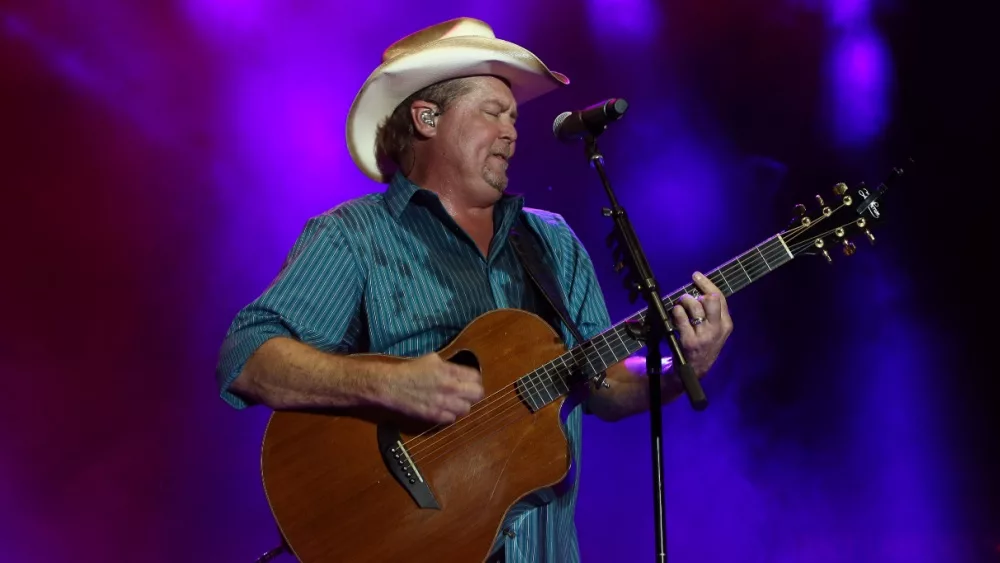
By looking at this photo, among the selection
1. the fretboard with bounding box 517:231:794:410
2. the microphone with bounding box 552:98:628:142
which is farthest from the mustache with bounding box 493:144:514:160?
the fretboard with bounding box 517:231:794:410

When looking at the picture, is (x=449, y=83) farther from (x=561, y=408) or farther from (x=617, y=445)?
(x=617, y=445)

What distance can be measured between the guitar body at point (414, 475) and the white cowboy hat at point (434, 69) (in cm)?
105

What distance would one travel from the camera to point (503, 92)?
10.2 feet

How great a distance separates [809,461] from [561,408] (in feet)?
9.47

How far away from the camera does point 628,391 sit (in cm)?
282

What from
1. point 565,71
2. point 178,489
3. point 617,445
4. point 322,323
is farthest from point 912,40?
point 178,489

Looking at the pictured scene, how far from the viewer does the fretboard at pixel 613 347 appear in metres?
2.50

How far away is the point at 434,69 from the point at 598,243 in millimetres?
2143

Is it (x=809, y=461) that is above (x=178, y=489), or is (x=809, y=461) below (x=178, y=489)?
below

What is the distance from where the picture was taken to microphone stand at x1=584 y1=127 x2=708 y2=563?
2.01 m

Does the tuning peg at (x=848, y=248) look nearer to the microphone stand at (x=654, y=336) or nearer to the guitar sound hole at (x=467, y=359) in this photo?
the microphone stand at (x=654, y=336)

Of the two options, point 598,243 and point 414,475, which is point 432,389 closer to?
point 414,475

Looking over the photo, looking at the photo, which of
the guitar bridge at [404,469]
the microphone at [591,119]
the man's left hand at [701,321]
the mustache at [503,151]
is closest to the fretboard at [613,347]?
the man's left hand at [701,321]

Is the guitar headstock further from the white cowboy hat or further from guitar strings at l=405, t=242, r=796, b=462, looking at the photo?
the white cowboy hat
